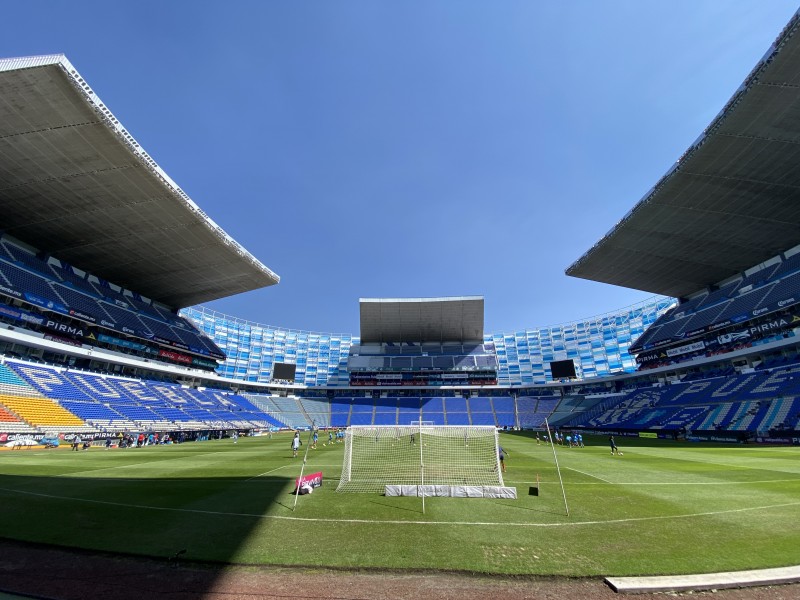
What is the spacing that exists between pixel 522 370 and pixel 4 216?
80.6 metres

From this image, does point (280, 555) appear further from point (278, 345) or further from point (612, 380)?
point (278, 345)

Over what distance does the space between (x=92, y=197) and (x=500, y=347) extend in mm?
73130

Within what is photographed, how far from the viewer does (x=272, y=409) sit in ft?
210

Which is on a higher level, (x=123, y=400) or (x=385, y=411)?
(x=123, y=400)

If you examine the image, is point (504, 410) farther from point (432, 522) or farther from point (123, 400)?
point (432, 522)

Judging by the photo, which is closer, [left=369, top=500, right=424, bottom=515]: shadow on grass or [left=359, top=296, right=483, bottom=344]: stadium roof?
[left=369, top=500, right=424, bottom=515]: shadow on grass

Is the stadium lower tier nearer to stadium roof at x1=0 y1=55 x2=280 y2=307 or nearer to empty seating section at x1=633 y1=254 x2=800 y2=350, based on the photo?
empty seating section at x1=633 y1=254 x2=800 y2=350

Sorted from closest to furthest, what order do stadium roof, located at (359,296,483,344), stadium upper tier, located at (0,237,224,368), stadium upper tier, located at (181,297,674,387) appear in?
stadium upper tier, located at (0,237,224,368), stadium roof, located at (359,296,483,344), stadium upper tier, located at (181,297,674,387)

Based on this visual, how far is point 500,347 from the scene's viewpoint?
8094 cm

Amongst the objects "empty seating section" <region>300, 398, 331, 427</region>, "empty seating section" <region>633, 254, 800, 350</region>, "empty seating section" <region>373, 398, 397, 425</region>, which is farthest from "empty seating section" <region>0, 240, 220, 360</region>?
"empty seating section" <region>633, 254, 800, 350</region>

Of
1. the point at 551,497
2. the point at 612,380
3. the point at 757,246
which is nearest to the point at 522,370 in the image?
the point at 612,380

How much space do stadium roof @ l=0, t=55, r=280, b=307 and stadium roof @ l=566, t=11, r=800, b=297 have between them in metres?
45.7

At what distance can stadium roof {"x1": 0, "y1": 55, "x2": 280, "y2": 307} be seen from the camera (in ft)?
77.1

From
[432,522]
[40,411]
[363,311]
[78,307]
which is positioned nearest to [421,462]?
[432,522]
